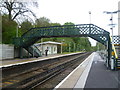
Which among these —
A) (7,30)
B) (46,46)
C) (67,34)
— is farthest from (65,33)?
(46,46)

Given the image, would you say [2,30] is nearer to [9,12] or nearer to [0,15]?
[0,15]

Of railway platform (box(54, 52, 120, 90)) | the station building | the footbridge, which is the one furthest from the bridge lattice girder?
the station building

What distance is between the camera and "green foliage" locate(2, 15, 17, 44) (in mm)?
21109

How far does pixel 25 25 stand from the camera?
26.8 metres

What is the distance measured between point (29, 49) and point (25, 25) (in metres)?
6.64

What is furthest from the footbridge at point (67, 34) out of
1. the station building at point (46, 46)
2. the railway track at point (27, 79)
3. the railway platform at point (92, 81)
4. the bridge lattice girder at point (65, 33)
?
the station building at point (46, 46)

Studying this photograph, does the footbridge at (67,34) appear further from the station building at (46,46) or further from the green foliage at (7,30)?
the station building at (46,46)

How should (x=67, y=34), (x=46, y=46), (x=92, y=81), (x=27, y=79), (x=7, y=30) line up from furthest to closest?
(x=46, y=46)
(x=7, y=30)
(x=67, y=34)
(x=27, y=79)
(x=92, y=81)

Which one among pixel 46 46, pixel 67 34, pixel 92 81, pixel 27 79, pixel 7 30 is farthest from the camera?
pixel 46 46

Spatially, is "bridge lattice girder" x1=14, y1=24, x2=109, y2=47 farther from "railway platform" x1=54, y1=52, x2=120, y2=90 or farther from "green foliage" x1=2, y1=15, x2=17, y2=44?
"railway platform" x1=54, y1=52, x2=120, y2=90

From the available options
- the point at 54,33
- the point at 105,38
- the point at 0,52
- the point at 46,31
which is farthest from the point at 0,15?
the point at 105,38

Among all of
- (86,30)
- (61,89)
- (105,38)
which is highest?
(86,30)

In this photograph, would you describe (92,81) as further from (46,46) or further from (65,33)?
(46,46)

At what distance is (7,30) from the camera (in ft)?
70.3
